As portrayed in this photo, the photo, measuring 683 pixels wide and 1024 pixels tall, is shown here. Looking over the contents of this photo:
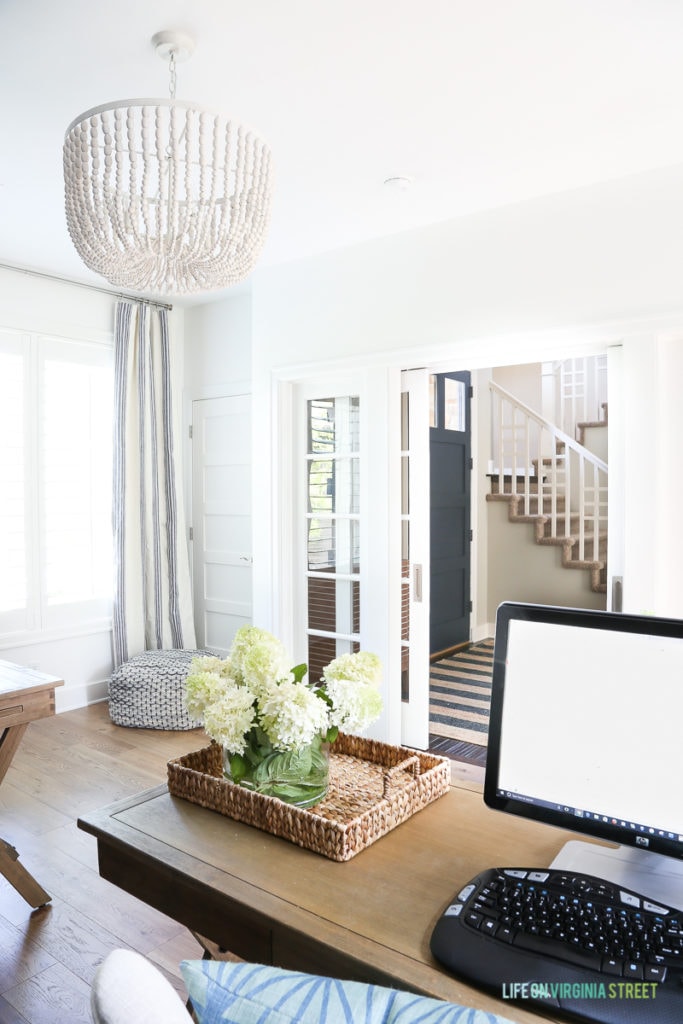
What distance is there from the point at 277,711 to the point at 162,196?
1363mm

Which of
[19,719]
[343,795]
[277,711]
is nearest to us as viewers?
[277,711]

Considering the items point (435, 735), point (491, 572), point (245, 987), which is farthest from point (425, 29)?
point (491, 572)

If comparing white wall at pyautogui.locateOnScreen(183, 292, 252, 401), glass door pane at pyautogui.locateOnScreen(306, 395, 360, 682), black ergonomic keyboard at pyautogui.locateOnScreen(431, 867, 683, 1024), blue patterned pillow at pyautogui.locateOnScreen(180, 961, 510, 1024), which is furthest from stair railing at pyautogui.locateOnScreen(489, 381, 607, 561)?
blue patterned pillow at pyautogui.locateOnScreen(180, 961, 510, 1024)

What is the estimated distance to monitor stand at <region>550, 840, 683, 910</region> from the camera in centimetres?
105

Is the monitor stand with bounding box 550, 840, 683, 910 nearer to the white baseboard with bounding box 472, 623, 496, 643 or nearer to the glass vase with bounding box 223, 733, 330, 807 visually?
the glass vase with bounding box 223, 733, 330, 807

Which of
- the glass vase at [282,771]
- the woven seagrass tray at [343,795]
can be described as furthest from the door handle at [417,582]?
the glass vase at [282,771]

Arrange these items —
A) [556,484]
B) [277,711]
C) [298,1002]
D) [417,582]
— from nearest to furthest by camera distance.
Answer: [298,1002]
[277,711]
[417,582]
[556,484]

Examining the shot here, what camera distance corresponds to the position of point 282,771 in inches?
51.1

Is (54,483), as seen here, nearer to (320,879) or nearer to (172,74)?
(172,74)

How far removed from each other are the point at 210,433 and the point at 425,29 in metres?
3.33

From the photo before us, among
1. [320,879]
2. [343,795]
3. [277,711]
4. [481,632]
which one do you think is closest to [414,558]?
[343,795]

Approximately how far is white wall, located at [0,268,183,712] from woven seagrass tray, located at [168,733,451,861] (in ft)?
10.6

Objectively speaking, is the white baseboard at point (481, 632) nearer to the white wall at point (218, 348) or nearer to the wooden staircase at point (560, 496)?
the wooden staircase at point (560, 496)

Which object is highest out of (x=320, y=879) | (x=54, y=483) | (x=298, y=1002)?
(x=54, y=483)
